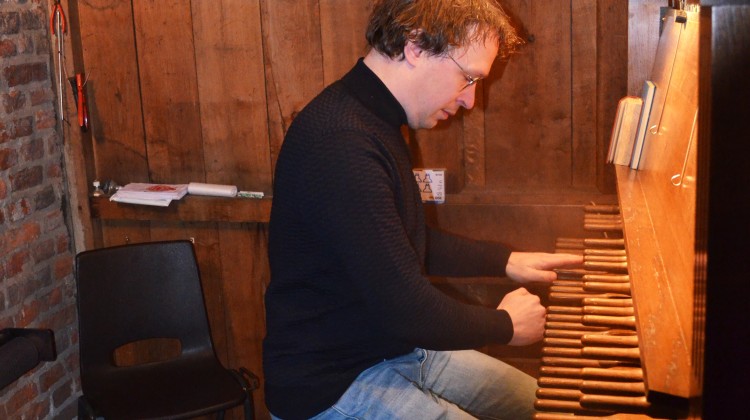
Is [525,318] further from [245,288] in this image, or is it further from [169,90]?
[169,90]

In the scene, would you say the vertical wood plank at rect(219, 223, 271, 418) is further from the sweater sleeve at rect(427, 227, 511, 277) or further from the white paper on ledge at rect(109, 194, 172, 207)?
the sweater sleeve at rect(427, 227, 511, 277)

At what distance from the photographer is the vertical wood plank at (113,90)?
9.56 ft

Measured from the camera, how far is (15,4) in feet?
8.91

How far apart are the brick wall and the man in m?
1.24

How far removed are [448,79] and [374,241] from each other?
1.26ft

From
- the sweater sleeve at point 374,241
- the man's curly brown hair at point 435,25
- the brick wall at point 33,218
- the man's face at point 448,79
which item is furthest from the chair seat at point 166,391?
the man's curly brown hair at point 435,25

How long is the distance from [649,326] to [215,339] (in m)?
2.10

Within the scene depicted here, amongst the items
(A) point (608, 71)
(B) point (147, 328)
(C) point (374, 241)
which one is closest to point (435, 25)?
(C) point (374, 241)

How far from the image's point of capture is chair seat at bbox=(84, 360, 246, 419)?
242cm

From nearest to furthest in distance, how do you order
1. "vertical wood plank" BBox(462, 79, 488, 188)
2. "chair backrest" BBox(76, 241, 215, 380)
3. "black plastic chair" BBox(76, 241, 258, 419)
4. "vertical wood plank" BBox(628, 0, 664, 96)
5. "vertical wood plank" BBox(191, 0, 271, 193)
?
"vertical wood plank" BBox(628, 0, 664, 96), "black plastic chair" BBox(76, 241, 258, 419), "chair backrest" BBox(76, 241, 215, 380), "vertical wood plank" BBox(462, 79, 488, 188), "vertical wood plank" BBox(191, 0, 271, 193)

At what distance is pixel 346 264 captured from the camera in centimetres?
163

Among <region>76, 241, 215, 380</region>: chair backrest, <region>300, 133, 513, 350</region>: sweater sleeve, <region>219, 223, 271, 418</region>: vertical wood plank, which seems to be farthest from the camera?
<region>219, 223, 271, 418</region>: vertical wood plank

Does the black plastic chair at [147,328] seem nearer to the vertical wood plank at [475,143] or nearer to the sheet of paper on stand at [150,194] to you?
the sheet of paper on stand at [150,194]

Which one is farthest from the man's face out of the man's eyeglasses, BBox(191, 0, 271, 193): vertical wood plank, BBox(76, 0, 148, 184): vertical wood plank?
BBox(76, 0, 148, 184): vertical wood plank
